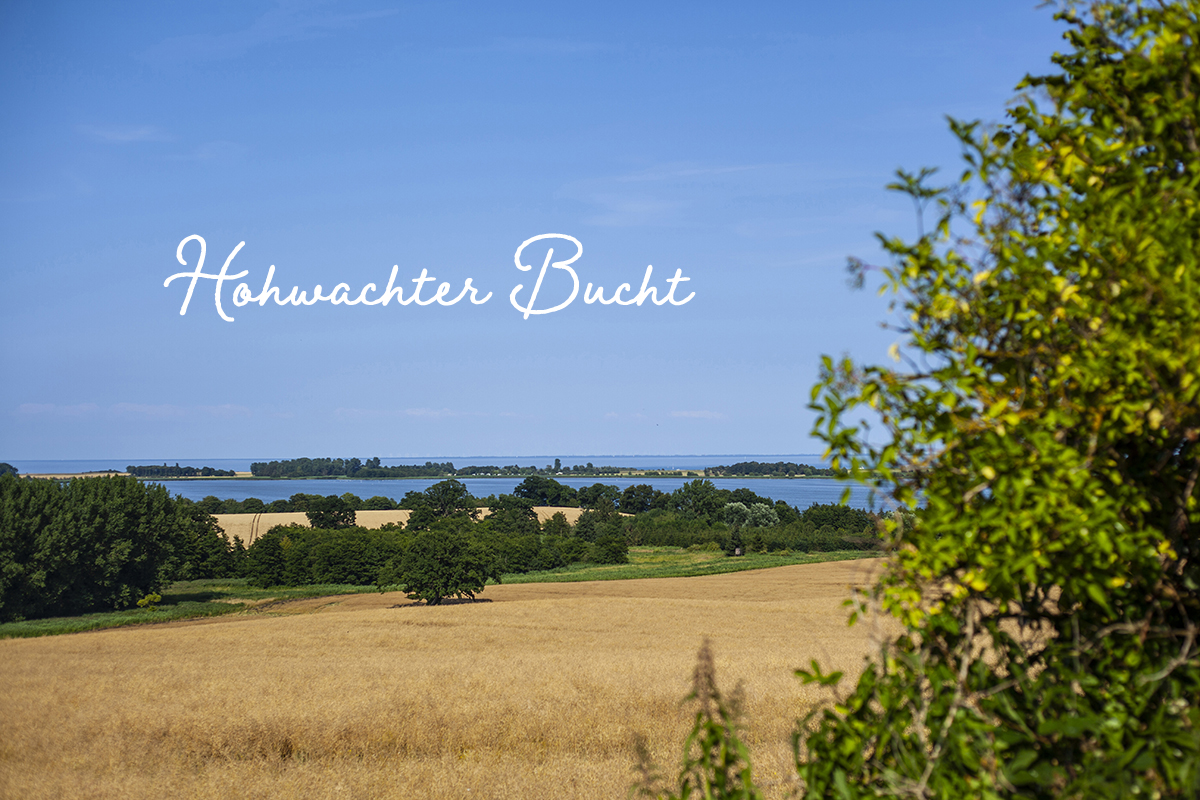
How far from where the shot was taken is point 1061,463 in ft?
9.29

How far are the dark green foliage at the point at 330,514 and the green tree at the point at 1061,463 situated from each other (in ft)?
428

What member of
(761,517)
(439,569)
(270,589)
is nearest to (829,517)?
(761,517)

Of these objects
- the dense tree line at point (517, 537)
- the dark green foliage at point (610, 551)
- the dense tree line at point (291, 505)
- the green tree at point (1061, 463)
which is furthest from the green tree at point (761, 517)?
the green tree at point (1061, 463)

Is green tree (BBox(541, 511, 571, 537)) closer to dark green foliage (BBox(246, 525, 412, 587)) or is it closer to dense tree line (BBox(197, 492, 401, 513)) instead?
dark green foliage (BBox(246, 525, 412, 587))

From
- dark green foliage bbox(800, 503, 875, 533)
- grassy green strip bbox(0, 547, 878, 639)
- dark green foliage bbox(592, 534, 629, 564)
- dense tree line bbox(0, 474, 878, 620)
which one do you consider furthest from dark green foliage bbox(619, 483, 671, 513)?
dark green foliage bbox(592, 534, 629, 564)

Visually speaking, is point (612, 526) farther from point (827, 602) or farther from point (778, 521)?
point (827, 602)

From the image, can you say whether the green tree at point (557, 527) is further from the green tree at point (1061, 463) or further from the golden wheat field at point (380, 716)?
the green tree at point (1061, 463)

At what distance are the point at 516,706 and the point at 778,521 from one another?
354 feet

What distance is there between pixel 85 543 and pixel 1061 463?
292ft

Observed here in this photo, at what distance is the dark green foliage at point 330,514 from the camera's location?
418ft

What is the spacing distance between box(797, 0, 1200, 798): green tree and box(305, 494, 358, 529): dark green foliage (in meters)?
130

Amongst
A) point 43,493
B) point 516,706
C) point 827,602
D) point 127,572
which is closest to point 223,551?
point 127,572

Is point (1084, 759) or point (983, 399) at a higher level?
point (983, 399)

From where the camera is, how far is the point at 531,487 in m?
172
